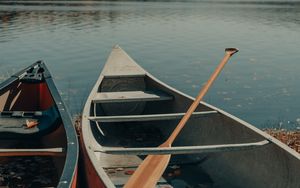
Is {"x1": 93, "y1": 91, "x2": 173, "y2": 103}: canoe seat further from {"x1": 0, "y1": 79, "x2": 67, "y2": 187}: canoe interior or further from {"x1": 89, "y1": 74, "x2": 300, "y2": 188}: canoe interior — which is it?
{"x1": 0, "y1": 79, "x2": 67, "y2": 187}: canoe interior

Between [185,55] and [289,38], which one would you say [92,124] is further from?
[289,38]

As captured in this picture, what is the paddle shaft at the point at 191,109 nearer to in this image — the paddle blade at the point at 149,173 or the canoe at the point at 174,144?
the canoe at the point at 174,144

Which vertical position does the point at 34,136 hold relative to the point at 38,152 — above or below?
below

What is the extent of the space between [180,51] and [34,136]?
816 inches

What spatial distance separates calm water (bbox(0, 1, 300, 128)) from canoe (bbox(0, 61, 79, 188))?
314cm

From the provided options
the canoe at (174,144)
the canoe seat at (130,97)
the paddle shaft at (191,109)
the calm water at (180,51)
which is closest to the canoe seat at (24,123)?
the canoe at (174,144)

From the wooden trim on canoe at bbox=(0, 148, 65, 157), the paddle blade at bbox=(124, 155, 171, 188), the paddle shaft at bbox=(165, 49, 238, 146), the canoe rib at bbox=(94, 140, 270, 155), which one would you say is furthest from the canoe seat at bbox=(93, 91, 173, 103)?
the paddle blade at bbox=(124, 155, 171, 188)

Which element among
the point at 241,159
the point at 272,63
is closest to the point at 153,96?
the point at 241,159

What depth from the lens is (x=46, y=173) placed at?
7.64m

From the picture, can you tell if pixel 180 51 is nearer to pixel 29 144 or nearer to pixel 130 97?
pixel 130 97

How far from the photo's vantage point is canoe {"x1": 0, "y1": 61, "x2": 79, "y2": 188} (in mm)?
6617

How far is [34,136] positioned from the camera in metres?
8.26

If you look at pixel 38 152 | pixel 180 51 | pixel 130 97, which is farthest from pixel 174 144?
pixel 180 51

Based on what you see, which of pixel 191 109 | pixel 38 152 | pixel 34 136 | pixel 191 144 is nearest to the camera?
pixel 38 152
